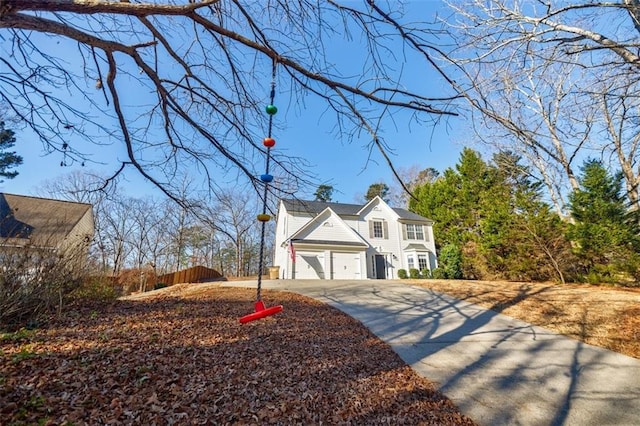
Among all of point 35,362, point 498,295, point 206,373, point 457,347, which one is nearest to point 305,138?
point 206,373

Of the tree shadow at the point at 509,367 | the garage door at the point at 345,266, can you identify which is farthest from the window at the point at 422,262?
the tree shadow at the point at 509,367

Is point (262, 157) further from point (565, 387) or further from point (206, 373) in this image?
point (565, 387)

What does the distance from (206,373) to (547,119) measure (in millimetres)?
6192

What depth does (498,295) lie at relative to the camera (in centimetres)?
929

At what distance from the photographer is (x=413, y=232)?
21.3 m

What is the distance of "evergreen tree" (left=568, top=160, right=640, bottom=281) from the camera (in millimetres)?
10078

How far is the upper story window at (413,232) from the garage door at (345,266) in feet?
17.5

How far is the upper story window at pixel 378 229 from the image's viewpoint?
2041 centimetres

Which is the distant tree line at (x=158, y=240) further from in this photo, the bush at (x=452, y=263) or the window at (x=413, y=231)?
the bush at (x=452, y=263)

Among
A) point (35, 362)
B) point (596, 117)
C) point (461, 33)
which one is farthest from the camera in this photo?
point (596, 117)

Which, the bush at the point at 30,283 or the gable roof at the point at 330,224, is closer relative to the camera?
the bush at the point at 30,283

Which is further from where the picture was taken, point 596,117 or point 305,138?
point 596,117

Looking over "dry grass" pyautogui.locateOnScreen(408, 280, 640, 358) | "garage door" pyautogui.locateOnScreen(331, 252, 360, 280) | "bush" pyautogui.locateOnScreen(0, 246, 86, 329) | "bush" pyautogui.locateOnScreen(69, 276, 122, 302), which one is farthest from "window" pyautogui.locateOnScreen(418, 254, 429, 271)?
"bush" pyautogui.locateOnScreen(0, 246, 86, 329)

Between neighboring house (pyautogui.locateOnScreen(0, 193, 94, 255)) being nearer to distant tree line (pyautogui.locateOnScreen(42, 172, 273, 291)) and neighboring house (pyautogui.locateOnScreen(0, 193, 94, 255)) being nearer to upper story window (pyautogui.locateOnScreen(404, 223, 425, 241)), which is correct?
distant tree line (pyautogui.locateOnScreen(42, 172, 273, 291))
